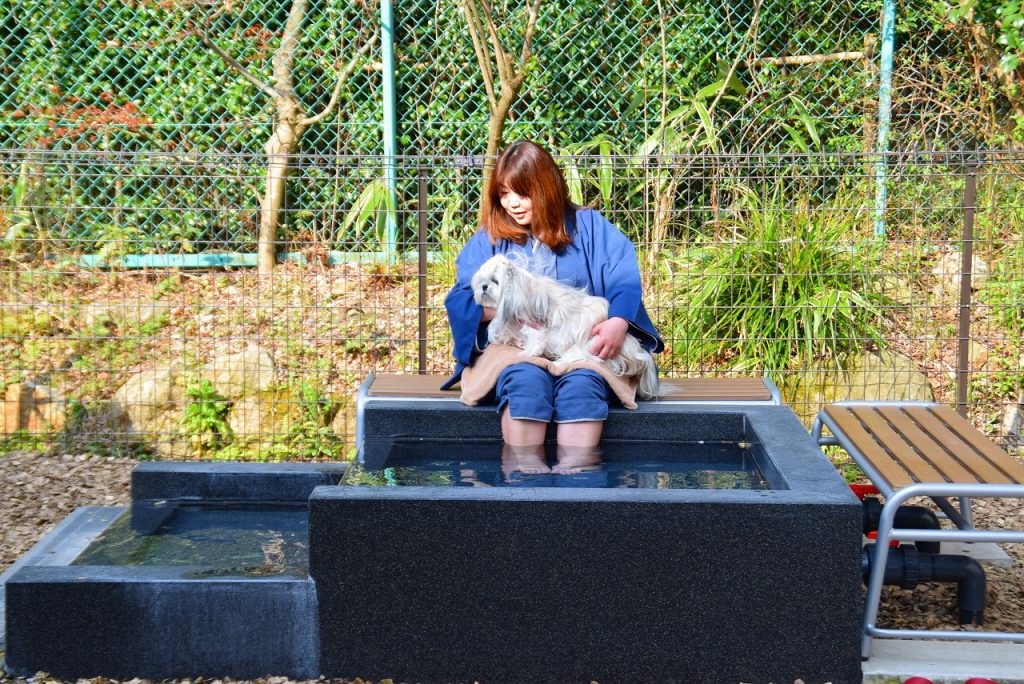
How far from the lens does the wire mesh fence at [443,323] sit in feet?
20.3

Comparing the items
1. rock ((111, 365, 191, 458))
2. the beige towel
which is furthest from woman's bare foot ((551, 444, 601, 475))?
rock ((111, 365, 191, 458))

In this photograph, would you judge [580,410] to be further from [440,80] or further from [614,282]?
[440,80]

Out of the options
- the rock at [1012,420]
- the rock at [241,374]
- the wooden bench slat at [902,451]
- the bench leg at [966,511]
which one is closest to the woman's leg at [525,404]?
the wooden bench slat at [902,451]

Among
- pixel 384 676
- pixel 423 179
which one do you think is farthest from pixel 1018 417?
pixel 384 676

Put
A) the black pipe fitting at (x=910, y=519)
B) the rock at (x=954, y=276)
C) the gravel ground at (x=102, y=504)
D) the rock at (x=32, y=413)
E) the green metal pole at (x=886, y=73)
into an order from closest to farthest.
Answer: the gravel ground at (x=102, y=504) → the black pipe fitting at (x=910, y=519) → the rock at (x=32, y=413) → the rock at (x=954, y=276) → the green metal pole at (x=886, y=73)

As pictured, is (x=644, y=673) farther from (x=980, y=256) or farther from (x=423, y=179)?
(x=980, y=256)

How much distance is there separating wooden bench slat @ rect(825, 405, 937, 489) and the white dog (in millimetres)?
802

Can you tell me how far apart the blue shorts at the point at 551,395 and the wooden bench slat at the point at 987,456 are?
1277 mm

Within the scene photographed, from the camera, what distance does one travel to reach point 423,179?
583 cm

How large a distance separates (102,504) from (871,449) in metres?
3.66

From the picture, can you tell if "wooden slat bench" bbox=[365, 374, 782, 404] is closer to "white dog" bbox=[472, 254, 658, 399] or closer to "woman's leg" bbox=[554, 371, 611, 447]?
"white dog" bbox=[472, 254, 658, 399]

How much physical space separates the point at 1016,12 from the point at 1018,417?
2.94 metres

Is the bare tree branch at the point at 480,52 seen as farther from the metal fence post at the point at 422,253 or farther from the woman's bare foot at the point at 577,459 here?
the woman's bare foot at the point at 577,459

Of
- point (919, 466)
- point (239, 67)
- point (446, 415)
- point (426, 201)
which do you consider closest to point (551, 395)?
point (446, 415)
